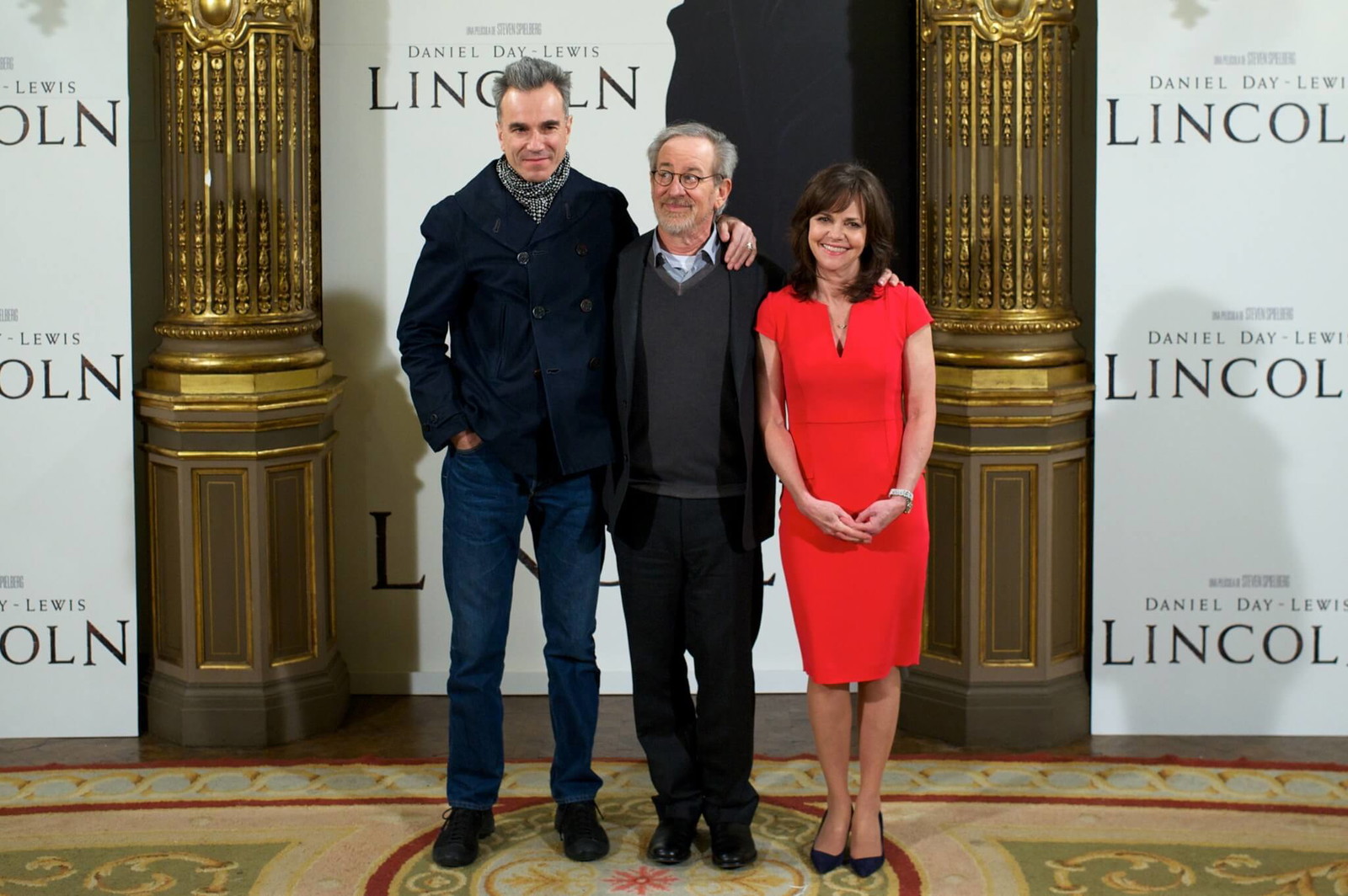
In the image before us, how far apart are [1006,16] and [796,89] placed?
736 mm

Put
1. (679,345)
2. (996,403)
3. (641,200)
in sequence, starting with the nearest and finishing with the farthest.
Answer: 1. (679,345)
2. (996,403)
3. (641,200)

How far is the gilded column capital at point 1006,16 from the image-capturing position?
4656 mm

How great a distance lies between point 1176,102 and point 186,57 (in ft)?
9.37

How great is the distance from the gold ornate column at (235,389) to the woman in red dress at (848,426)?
1.77 m

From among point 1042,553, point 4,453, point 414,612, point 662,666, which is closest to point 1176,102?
point 1042,553

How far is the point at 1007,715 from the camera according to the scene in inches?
189

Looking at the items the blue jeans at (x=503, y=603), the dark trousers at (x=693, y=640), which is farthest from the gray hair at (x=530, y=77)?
the dark trousers at (x=693, y=640)

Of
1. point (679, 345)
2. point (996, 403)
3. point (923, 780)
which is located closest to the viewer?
point (679, 345)

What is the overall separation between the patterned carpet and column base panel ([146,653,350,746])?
0.25 metres

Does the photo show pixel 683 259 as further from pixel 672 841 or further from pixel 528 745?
pixel 528 745

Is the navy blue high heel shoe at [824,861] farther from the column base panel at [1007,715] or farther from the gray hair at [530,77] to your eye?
the gray hair at [530,77]

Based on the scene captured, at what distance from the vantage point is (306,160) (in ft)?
16.0

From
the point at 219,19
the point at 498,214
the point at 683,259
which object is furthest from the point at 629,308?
the point at 219,19

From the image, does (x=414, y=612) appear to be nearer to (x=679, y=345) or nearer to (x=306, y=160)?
(x=306, y=160)
